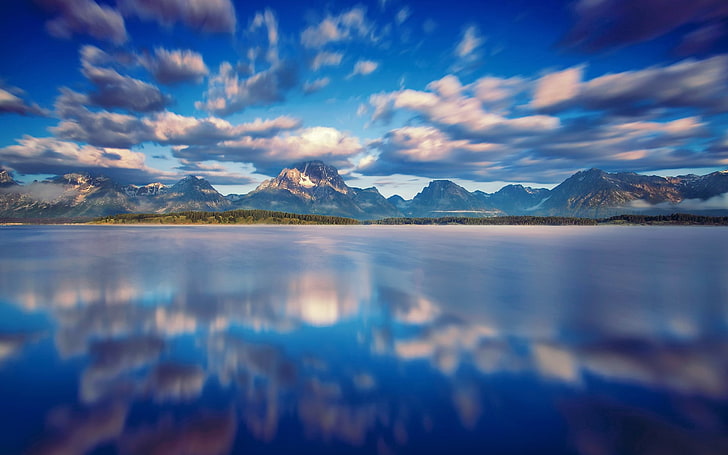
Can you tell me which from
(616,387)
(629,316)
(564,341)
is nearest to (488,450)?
(616,387)

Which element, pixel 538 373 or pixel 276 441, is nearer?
pixel 276 441

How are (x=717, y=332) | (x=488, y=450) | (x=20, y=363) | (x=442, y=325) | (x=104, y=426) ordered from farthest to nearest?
(x=442, y=325), (x=717, y=332), (x=20, y=363), (x=104, y=426), (x=488, y=450)

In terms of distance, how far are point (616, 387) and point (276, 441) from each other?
1049 centimetres

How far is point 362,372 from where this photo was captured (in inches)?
463

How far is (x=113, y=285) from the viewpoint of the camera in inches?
1037

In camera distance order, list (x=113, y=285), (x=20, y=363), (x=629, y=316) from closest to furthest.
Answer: (x=20, y=363), (x=629, y=316), (x=113, y=285)

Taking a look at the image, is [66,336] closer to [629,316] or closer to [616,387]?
[616,387]

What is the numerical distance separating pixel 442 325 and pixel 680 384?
885 centimetres

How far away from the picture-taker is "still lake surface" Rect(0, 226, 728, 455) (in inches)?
319

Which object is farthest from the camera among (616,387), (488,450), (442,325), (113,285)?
(113,285)

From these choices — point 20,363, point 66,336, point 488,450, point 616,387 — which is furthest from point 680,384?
point 66,336

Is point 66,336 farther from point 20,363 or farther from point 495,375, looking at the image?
point 495,375

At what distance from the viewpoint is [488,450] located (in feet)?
25.2

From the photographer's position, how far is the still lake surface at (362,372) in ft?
26.6
